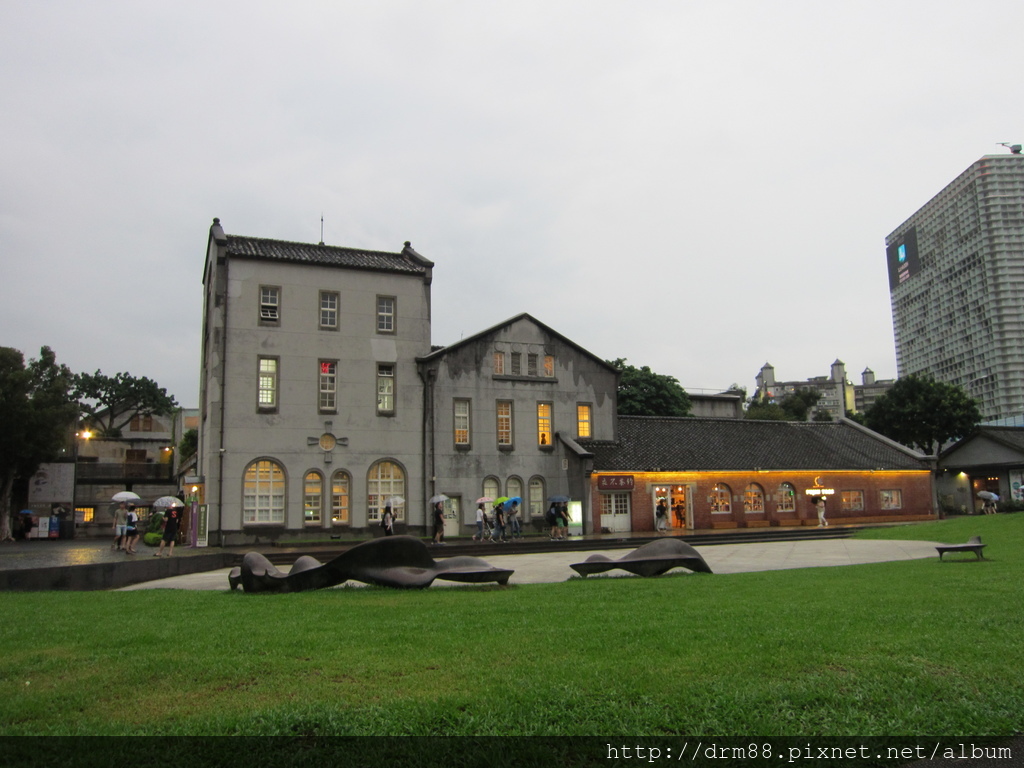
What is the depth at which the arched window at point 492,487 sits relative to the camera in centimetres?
3597

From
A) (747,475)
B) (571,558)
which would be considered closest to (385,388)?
(571,558)

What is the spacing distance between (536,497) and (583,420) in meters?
4.78

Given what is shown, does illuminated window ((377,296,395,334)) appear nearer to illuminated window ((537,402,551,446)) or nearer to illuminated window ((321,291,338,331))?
illuminated window ((321,291,338,331))

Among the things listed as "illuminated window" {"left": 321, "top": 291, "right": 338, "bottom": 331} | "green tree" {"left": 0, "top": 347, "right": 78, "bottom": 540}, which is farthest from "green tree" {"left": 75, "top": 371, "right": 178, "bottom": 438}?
"illuminated window" {"left": 321, "top": 291, "right": 338, "bottom": 331}

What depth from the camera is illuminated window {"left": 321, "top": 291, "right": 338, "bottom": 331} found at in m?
34.3

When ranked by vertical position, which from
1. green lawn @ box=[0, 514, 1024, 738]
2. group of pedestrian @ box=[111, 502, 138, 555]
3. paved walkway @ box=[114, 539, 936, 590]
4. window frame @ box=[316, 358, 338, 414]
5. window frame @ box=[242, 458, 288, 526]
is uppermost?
window frame @ box=[316, 358, 338, 414]

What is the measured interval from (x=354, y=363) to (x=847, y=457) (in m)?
28.3

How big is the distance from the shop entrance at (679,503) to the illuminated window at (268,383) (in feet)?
62.4

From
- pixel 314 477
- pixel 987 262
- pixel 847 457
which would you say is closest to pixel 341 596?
pixel 314 477

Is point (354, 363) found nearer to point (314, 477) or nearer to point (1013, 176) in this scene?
point (314, 477)

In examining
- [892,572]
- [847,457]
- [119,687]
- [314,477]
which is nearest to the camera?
[119,687]

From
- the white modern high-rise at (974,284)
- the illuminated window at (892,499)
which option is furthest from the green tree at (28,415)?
the white modern high-rise at (974,284)

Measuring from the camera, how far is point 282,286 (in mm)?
33625

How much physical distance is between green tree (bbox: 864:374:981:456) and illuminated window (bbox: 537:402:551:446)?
1297 inches
